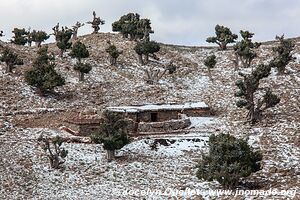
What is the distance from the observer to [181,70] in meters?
57.1

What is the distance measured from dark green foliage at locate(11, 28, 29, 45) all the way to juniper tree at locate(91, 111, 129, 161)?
36721 millimetres

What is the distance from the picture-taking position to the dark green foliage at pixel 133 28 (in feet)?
210

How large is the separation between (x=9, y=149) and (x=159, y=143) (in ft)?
34.9

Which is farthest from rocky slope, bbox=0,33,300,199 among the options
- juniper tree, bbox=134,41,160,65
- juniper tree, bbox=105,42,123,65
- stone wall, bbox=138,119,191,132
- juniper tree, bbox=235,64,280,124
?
stone wall, bbox=138,119,191,132

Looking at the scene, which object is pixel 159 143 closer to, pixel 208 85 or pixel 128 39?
pixel 208 85

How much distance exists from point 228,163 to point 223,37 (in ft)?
131

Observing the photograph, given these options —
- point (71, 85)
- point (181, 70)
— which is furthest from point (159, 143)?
point (181, 70)

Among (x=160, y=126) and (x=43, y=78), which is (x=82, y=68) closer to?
(x=43, y=78)

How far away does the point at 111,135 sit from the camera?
3198 cm

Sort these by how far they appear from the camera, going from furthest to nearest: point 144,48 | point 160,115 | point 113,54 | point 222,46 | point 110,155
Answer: point 222,46 → point 144,48 → point 113,54 → point 160,115 → point 110,155

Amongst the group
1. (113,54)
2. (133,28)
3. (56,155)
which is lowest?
(56,155)

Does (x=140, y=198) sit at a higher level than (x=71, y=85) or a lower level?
lower

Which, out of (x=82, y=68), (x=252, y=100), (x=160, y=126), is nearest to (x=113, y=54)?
(x=82, y=68)

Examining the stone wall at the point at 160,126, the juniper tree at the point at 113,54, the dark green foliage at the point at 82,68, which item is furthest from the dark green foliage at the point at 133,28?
the stone wall at the point at 160,126
